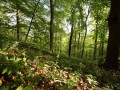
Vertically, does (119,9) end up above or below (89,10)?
below

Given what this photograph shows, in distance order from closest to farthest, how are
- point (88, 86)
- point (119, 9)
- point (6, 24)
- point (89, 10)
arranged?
1. point (88, 86)
2. point (119, 9)
3. point (6, 24)
4. point (89, 10)

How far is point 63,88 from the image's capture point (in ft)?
13.1

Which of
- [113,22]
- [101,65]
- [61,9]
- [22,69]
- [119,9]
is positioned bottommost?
[101,65]

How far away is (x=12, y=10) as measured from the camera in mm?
15523

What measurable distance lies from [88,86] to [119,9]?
5.73 meters

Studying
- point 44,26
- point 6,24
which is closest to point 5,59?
point 6,24

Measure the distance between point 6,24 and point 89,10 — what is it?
791 inches

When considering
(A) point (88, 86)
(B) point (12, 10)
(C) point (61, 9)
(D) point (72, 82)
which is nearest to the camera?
(D) point (72, 82)

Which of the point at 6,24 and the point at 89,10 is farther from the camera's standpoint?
the point at 89,10

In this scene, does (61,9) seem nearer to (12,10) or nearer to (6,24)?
(12,10)

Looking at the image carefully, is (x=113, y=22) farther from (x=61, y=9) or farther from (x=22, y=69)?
(x=61, y=9)

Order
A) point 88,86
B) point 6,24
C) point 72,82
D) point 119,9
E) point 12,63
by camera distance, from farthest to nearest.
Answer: point 6,24
point 119,9
point 88,86
point 72,82
point 12,63

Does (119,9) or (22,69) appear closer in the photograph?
(22,69)

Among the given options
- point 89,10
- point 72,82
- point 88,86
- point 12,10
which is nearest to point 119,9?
point 88,86
